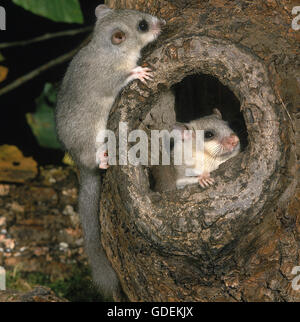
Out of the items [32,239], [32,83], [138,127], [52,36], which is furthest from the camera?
[32,83]

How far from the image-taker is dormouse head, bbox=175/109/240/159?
126 inches

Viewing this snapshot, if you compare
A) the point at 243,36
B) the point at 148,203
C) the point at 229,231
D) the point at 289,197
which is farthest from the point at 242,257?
the point at 243,36

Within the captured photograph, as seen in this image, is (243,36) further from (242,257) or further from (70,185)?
(70,185)

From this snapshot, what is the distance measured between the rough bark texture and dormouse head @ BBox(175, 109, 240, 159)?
55 centimetres

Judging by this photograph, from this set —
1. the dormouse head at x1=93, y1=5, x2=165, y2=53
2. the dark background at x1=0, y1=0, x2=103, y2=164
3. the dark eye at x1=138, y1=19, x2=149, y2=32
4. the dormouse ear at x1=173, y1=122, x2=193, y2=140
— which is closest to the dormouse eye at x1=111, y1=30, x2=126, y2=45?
the dormouse head at x1=93, y1=5, x2=165, y2=53

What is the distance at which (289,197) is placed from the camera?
257cm

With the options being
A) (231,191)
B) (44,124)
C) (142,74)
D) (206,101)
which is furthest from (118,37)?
(44,124)

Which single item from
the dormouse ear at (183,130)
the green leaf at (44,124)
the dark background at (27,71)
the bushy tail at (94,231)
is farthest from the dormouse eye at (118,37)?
the dark background at (27,71)

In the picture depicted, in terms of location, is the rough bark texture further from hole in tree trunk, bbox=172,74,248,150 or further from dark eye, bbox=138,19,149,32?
hole in tree trunk, bbox=172,74,248,150

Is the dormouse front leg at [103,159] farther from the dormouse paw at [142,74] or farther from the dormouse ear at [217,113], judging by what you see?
the dormouse ear at [217,113]

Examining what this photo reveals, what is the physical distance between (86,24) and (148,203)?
2761 millimetres

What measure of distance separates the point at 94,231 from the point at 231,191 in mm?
1056

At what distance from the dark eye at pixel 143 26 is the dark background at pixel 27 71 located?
79.8 inches

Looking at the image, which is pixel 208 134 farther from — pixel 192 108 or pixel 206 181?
pixel 206 181
